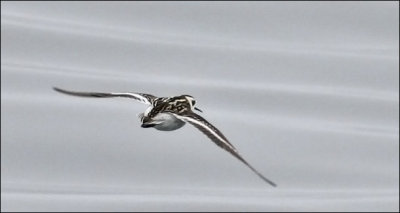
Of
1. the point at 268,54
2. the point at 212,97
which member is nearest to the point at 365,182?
the point at 212,97

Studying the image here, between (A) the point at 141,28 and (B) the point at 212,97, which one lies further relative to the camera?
(A) the point at 141,28

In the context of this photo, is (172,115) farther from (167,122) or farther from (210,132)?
(210,132)

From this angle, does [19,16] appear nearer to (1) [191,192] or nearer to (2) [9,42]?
(2) [9,42]

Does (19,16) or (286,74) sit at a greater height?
(19,16)

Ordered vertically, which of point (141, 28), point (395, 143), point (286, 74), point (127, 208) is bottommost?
point (127, 208)

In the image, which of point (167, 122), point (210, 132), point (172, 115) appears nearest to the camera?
point (210, 132)

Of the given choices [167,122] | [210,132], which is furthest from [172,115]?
[210,132]

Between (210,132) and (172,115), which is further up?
(172,115)

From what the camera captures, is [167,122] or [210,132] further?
[167,122]
